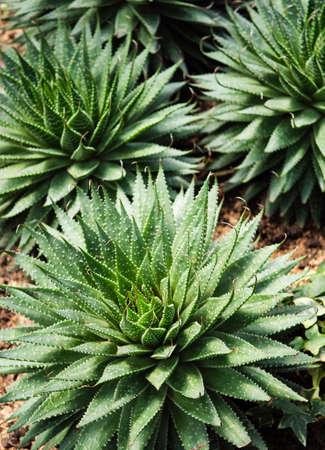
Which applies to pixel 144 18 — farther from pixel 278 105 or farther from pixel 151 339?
pixel 151 339

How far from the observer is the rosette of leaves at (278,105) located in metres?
3.27

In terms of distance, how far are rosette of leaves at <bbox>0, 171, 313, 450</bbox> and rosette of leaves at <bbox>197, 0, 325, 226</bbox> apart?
40.6 inches

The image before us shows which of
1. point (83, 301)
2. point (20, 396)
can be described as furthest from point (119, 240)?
point (20, 396)

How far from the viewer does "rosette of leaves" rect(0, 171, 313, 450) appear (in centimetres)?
216

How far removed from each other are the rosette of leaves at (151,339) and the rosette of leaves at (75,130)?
0.86 metres

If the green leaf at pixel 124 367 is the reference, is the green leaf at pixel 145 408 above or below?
below

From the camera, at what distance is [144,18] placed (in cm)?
402

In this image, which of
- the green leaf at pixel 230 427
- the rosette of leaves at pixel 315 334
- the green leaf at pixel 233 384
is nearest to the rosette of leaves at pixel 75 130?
the rosette of leaves at pixel 315 334

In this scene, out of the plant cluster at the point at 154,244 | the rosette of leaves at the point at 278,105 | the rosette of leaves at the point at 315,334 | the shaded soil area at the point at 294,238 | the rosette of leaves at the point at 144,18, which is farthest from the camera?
the rosette of leaves at the point at 144,18

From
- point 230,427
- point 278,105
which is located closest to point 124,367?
point 230,427

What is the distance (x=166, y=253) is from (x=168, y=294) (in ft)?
0.71

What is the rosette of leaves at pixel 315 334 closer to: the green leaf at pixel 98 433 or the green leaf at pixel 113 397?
the green leaf at pixel 113 397

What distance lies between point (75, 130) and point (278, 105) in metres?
1.17

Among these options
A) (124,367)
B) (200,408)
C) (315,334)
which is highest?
(124,367)
